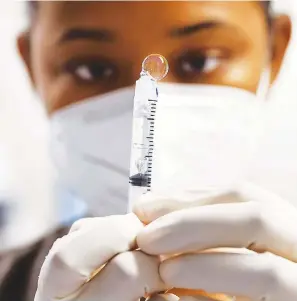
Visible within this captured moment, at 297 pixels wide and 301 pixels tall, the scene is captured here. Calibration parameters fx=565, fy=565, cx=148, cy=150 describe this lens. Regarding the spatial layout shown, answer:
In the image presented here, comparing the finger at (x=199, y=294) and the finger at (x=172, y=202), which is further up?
the finger at (x=172, y=202)

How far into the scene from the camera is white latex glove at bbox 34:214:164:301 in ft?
2.24

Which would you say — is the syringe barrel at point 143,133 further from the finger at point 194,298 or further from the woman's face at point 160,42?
the woman's face at point 160,42

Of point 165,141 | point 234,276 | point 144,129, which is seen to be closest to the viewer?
point 234,276

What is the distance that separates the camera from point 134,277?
68 cm

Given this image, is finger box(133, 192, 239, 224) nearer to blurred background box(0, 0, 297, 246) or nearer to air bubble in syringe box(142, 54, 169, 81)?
air bubble in syringe box(142, 54, 169, 81)

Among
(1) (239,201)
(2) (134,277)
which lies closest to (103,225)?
(2) (134,277)

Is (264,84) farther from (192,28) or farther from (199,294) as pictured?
(199,294)

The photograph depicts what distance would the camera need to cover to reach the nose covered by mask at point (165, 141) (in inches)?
41.7

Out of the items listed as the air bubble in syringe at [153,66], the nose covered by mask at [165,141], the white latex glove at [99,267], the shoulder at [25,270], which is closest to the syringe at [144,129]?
the air bubble in syringe at [153,66]

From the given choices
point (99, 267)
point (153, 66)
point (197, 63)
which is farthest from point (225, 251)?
point (197, 63)

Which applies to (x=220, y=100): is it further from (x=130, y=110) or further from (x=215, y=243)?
(x=215, y=243)

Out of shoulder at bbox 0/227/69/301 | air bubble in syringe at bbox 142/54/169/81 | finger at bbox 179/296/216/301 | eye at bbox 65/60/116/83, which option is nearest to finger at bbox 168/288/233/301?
finger at bbox 179/296/216/301

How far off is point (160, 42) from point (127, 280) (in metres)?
0.55

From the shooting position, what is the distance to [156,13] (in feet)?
3.59
